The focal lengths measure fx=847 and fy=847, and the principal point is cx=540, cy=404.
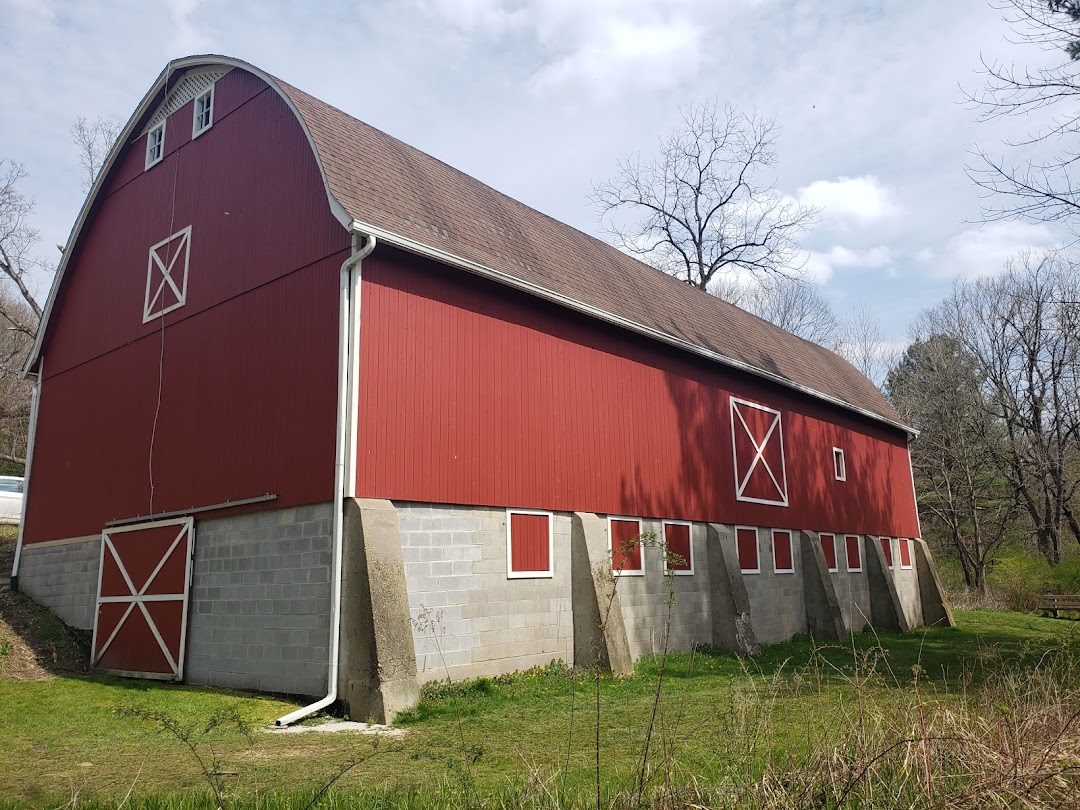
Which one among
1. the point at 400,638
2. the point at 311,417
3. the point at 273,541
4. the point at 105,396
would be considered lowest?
the point at 400,638

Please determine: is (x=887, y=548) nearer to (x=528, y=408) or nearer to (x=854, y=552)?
(x=854, y=552)

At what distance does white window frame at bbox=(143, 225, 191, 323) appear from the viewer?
14.3 m

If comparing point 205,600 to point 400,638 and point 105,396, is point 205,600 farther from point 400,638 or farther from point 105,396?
point 105,396

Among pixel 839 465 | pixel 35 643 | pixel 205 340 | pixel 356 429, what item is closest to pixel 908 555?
pixel 839 465

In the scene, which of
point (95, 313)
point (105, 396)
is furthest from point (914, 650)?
point (95, 313)

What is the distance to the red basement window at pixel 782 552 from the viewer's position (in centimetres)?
1875

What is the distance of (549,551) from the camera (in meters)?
12.9

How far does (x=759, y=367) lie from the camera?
19.2 m

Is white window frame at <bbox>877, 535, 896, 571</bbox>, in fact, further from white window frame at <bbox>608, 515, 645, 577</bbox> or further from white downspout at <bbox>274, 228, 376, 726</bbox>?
white downspout at <bbox>274, 228, 376, 726</bbox>

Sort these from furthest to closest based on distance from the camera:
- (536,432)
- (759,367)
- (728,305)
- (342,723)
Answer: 1. (728,305)
2. (759,367)
3. (536,432)
4. (342,723)

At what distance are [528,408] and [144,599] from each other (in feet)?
21.8

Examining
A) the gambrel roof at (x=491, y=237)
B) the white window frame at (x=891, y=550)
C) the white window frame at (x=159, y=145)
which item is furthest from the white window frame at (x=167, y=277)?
the white window frame at (x=891, y=550)

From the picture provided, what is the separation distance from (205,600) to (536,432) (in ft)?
17.8

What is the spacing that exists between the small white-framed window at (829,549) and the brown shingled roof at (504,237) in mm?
3537
